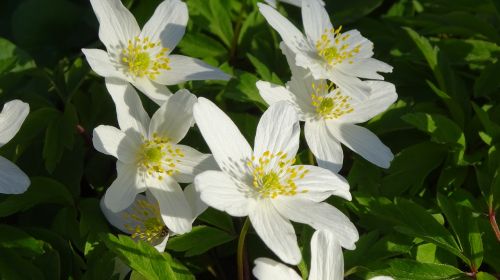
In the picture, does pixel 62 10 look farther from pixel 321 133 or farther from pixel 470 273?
pixel 470 273

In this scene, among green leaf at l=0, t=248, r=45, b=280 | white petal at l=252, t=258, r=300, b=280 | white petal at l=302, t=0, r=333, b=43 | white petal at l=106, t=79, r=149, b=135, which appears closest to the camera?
white petal at l=252, t=258, r=300, b=280

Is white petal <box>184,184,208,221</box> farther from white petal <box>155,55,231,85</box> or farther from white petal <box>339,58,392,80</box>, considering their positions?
white petal <box>339,58,392,80</box>

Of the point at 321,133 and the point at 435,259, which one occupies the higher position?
the point at 321,133

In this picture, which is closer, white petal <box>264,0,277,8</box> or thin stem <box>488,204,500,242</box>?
thin stem <box>488,204,500,242</box>

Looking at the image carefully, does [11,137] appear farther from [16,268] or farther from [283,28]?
[283,28]

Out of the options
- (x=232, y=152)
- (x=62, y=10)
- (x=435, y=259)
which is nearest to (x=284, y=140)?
(x=232, y=152)

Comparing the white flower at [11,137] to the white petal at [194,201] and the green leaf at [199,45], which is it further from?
the green leaf at [199,45]

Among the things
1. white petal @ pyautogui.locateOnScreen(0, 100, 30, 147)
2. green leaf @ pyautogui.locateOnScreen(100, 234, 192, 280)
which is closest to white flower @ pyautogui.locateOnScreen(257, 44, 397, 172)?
green leaf @ pyautogui.locateOnScreen(100, 234, 192, 280)
